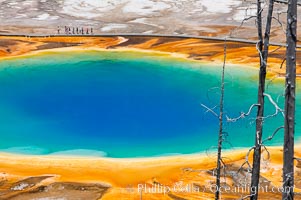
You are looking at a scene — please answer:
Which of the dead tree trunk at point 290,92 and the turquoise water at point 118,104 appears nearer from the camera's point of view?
the dead tree trunk at point 290,92

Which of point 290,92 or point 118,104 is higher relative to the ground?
point 290,92

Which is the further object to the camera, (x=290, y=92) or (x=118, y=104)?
(x=118, y=104)

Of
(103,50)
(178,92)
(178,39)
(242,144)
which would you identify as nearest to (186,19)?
(178,39)

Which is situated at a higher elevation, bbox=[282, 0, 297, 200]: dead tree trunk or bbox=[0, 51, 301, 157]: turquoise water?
bbox=[282, 0, 297, 200]: dead tree trunk

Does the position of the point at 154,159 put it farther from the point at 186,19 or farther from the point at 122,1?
the point at 122,1

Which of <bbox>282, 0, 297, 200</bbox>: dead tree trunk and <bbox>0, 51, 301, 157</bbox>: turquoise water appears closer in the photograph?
<bbox>282, 0, 297, 200</bbox>: dead tree trunk
